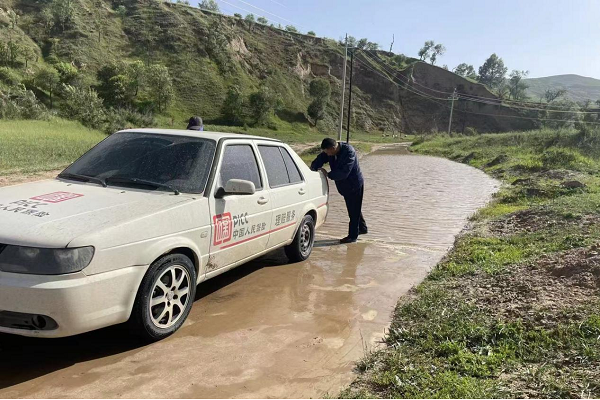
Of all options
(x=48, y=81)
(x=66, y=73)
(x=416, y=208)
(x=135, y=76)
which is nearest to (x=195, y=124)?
(x=416, y=208)

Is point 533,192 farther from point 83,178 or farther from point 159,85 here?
point 159,85

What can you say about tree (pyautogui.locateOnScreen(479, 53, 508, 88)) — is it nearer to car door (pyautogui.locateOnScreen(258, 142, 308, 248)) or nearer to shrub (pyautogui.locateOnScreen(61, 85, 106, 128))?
shrub (pyautogui.locateOnScreen(61, 85, 106, 128))

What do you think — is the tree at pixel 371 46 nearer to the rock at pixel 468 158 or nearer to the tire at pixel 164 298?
the rock at pixel 468 158

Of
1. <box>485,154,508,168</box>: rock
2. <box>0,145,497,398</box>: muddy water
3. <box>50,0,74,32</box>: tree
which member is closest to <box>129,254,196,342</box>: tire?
<box>0,145,497,398</box>: muddy water

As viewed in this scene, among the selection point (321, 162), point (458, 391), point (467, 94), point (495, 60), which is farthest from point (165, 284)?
point (495, 60)

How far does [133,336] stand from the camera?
346 centimetres

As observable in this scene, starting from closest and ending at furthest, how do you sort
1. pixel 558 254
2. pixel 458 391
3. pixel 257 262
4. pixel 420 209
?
pixel 458 391 < pixel 558 254 < pixel 257 262 < pixel 420 209

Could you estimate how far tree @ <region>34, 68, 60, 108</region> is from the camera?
42062 mm

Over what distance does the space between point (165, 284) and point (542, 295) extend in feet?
11.2

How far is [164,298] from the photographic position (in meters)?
3.56

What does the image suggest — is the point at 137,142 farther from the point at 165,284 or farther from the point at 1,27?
the point at 1,27

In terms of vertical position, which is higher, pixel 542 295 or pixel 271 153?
pixel 271 153

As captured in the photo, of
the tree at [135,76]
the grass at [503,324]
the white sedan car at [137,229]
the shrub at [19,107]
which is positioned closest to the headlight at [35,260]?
the white sedan car at [137,229]

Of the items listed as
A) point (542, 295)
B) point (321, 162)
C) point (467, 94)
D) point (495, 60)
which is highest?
point (495, 60)
